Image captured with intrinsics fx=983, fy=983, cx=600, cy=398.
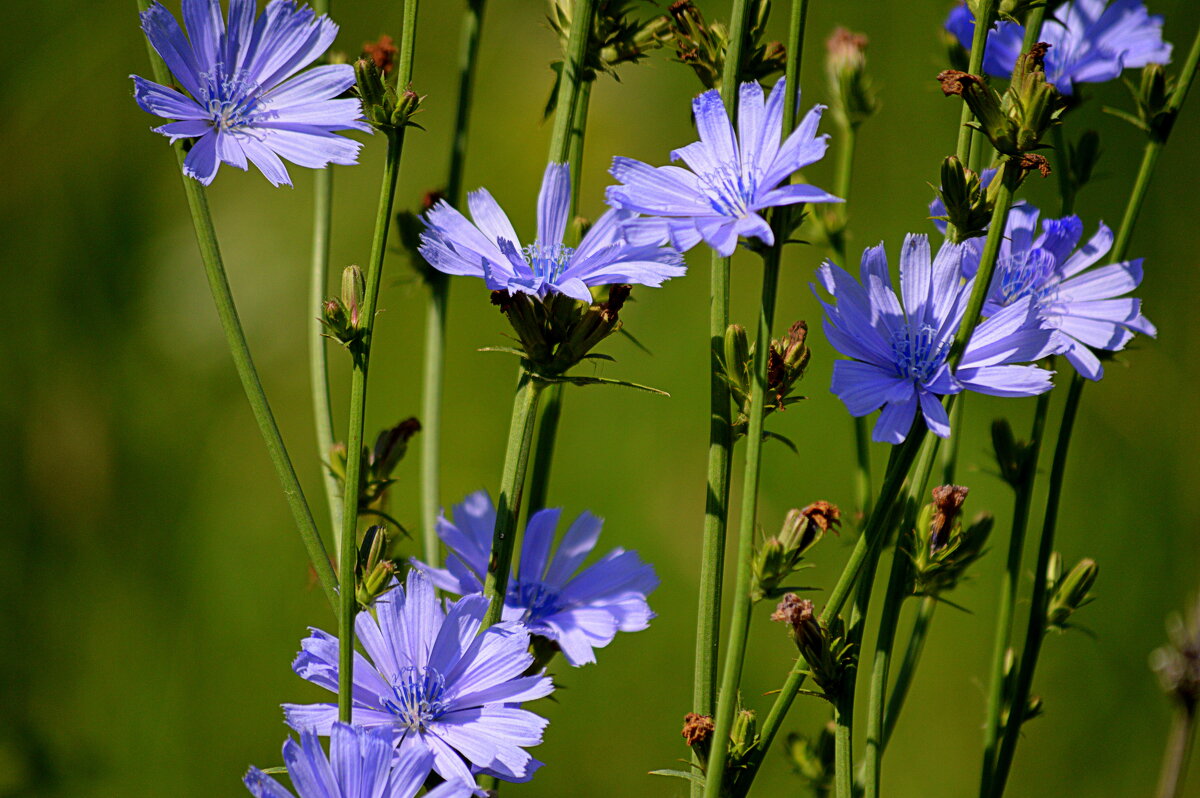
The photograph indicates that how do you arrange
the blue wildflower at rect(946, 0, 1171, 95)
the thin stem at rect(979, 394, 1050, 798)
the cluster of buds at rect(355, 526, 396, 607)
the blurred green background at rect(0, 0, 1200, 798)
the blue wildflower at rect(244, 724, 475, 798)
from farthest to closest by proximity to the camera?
the blurred green background at rect(0, 0, 1200, 798) → the blue wildflower at rect(946, 0, 1171, 95) → the thin stem at rect(979, 394, 1050, 798) → the cluster of buds at rect(355, 526, 396, 607) → the blue wildflower at rect(244, 724, 475, 798)

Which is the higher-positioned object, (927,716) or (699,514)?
(699,514)

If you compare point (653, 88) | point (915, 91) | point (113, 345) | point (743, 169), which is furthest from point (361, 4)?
point (743, 169)

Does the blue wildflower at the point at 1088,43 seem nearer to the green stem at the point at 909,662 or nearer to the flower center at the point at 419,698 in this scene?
the green stem at the point at 909,662

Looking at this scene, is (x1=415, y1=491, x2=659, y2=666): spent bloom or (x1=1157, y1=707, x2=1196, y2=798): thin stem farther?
(x1=1157, y1=707, x2=1196, y2=798): thin stem

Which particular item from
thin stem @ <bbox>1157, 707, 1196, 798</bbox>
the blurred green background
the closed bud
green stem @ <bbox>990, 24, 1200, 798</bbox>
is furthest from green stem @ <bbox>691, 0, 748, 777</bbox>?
the blurred green background

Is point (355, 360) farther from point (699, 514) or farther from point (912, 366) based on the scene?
point (699, 514)

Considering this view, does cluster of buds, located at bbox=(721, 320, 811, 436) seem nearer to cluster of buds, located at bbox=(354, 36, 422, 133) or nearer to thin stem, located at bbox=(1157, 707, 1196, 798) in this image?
cluster of buds, located at bbox=(354, 36, 422, 133)

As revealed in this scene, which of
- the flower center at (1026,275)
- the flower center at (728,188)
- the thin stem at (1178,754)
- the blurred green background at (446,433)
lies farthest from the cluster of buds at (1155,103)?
the blurred green background at (446,433)
